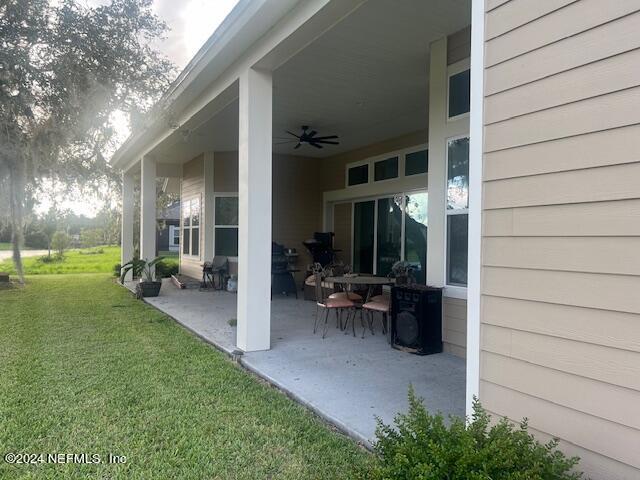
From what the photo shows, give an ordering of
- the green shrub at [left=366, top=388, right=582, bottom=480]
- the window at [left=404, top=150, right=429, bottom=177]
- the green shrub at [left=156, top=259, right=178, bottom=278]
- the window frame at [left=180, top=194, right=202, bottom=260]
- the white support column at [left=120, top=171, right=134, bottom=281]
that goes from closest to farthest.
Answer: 1. the green shrub at [left=366, top=388, right=582, bottom=480]
2. the window at [left=404, top=150, right=429, bottom=177]
3. the window frame at [left=180, top=194, right=202, bottom=260]
4. the white support column at [left=120, top=171, right=134, bottom=281]
5. the green shrub at [left=156, top=259, right=178, bottom=278]

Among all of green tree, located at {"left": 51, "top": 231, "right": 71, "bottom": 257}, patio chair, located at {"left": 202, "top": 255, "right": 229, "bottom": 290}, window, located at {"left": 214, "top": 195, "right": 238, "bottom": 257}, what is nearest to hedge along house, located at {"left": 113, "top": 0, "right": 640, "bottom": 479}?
window, located at {"left": 214, "top": 195, "right": 238, "bottom": 257}

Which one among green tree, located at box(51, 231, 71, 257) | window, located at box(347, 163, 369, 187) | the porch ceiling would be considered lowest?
green tree, located at box(51, 231, 71, 257)

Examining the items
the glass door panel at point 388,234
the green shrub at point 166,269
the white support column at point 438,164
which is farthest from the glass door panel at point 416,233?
the green shrub at point 166,269

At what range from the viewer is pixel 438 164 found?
16.1 feet

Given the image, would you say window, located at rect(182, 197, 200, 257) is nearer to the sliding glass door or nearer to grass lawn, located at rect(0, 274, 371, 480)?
the sliding glass door

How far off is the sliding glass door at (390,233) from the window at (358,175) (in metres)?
0.44

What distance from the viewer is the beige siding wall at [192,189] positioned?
11414 millimetres

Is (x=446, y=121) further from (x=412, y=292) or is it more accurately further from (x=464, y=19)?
(x=412, y=292)

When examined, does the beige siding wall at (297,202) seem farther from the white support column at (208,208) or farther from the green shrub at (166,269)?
the green shrub at (166,269)

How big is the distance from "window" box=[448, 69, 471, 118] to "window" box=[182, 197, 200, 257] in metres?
8.19

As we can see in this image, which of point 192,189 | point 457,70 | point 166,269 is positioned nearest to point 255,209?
point 457,70

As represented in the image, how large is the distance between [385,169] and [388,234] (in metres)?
1.24

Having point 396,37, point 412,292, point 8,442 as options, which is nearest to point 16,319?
point 8,442

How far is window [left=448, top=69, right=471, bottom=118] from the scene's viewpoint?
15.3ft
